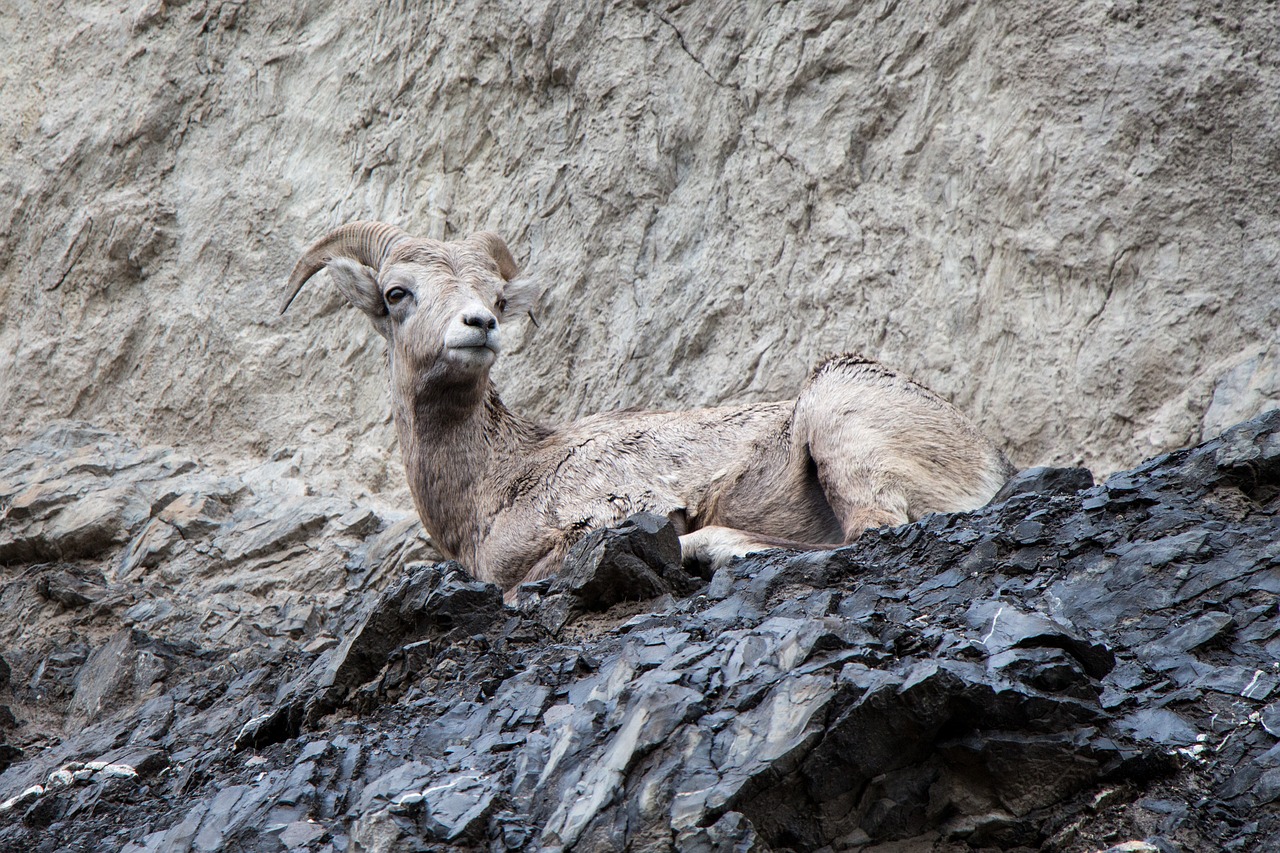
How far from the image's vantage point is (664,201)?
995 centimetres

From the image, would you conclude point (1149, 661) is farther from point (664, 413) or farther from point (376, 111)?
point (376, 111)

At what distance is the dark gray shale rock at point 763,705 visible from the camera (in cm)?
344

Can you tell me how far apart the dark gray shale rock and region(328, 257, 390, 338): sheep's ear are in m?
1.89

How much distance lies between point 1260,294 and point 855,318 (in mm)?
2651

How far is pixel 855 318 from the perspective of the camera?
898 centimetres

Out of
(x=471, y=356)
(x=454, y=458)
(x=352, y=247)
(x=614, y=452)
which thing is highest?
(x=352, y=247)

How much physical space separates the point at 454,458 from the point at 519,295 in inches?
44.3

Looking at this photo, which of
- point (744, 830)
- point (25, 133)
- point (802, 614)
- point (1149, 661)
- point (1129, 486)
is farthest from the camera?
point (25, 133)

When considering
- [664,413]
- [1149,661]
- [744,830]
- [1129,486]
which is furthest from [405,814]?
[664,413]

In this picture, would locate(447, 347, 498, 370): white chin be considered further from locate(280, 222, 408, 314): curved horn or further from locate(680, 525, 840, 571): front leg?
locate(680, 525, 840, 571): front leg

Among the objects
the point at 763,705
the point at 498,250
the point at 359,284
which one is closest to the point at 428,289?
the point at 359,284

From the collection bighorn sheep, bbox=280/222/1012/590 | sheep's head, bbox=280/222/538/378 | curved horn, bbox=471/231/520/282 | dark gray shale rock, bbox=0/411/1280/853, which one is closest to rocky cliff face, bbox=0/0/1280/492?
curved horn, bbox=471/231/520/282

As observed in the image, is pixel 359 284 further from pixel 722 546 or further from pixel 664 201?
pixel 664 201

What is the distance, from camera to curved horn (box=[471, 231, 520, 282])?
307 inches
